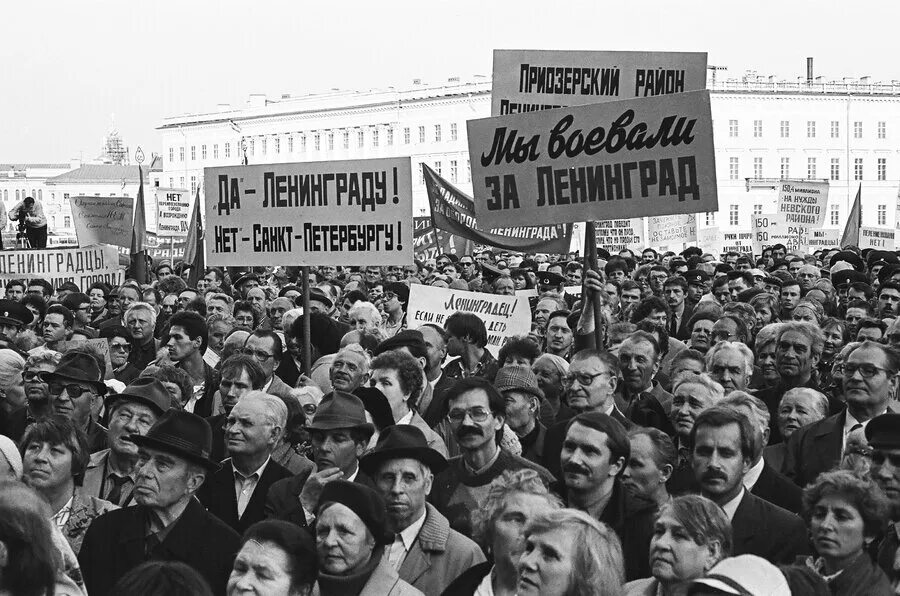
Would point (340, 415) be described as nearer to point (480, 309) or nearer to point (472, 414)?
point (472, 414)

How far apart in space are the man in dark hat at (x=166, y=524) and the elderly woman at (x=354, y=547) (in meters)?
0.55

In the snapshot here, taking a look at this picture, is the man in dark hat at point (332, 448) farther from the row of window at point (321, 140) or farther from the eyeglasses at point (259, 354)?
the row of window at point (321, 140)

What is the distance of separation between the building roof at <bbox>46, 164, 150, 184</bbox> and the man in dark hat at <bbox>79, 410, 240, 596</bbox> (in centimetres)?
15211

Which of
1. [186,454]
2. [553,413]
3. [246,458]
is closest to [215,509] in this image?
[246,458]

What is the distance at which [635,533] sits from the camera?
18.4ft

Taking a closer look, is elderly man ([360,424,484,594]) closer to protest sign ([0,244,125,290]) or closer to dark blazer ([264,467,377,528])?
dark blazer ([264,467,377,528])

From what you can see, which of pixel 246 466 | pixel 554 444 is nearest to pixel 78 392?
pixel 246 466

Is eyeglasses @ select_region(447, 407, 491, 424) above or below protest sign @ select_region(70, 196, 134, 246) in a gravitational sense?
below

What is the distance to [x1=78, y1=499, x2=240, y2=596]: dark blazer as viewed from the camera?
5387 millimetres

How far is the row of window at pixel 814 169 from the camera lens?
325ft

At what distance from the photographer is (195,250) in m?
21.7

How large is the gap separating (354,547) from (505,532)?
49cm

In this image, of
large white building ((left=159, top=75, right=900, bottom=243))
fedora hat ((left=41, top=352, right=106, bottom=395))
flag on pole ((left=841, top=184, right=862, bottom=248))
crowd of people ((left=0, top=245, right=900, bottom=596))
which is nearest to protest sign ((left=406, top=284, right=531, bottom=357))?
crowd of people ((left=0, top=245, right=900, bottom=596))

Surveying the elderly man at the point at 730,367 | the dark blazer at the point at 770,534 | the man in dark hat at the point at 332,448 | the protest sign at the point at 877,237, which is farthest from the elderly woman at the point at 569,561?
the protest sign at the point at 877,237
